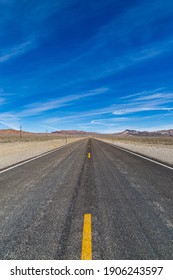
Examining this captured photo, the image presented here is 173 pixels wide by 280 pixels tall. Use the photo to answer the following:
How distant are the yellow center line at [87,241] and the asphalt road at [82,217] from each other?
63 millimetres

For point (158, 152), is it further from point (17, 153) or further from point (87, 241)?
point (87, 241)

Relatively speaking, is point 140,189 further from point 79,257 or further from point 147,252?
point 79,257

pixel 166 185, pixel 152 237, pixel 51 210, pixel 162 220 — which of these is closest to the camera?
pixel 152 237

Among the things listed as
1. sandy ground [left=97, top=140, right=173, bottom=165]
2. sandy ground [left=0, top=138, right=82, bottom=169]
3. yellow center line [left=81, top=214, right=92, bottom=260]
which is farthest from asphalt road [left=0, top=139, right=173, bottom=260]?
sandy ground [left=97, top=140, right=173, bottom=165]

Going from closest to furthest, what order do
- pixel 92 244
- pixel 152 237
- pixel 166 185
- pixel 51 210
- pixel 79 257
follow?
1. pixel 79 257
2. pixel 92 244
3. pixel 152 237
4. pixel 51 210
5. pixel 166 185

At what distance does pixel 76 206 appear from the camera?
4.72 metres

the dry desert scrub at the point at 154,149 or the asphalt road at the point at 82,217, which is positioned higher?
the dry desert scrub at the point at 154,149

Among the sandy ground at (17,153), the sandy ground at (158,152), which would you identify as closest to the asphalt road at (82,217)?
the sandy ground at (17,153)

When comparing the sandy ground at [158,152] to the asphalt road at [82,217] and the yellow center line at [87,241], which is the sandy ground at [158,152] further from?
the yellow center line at [87,241]

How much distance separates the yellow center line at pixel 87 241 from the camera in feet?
9.14

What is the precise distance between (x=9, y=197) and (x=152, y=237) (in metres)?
3.87

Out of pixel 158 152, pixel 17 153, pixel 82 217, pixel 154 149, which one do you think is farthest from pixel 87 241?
pixel 154 149
